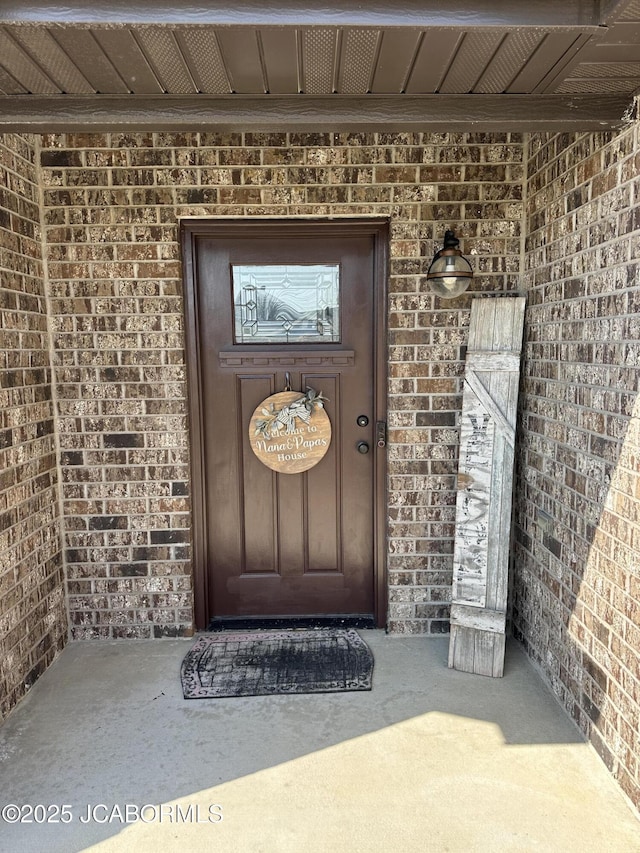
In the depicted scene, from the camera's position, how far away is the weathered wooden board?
2877 millimetres

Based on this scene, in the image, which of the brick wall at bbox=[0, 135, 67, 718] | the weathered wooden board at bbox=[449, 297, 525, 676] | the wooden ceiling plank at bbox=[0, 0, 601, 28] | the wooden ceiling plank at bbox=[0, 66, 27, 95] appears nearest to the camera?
the wooden ceiling plank at bbox=[0, 0, 601, 28]

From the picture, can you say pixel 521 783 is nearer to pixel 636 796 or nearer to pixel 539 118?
pixel 636 796

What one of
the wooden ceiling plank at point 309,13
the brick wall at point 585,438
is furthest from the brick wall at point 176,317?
the wooden ceiling plank at point 309,13

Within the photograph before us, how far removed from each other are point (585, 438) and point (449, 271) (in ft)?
3.32

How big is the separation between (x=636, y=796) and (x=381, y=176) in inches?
112

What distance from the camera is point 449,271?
282cm

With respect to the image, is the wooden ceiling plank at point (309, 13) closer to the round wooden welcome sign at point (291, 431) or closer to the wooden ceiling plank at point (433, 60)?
the wooden ceiling plank at point (433, 60)

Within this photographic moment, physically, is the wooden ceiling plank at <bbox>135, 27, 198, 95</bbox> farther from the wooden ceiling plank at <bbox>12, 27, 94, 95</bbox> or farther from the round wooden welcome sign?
the round wooden welcome sign

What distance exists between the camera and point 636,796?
2.02 m

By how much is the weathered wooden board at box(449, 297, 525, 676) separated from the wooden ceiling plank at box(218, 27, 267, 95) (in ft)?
5.14

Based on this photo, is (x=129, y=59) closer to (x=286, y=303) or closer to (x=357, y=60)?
(x=357, y=60)

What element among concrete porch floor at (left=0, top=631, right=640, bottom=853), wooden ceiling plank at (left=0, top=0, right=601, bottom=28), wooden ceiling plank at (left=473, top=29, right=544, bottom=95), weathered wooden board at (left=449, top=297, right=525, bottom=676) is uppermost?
wooden ceiling plank at (left=0, top=0, right=601, bottom=28)

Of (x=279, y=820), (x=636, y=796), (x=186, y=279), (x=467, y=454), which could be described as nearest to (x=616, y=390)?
(x=467, y=454)

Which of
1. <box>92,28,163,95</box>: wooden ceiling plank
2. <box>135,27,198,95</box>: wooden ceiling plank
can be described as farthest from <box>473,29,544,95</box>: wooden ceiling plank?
<box>92,28,163,95</box>: wooden ceiling plank
